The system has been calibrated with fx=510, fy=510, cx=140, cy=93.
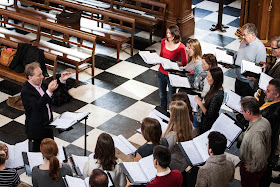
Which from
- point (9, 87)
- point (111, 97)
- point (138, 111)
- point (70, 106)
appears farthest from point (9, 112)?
point (138, 111)

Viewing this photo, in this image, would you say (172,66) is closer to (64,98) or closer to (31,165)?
(64,98)

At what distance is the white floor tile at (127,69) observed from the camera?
9.46m

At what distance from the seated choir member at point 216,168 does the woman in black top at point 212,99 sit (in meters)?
1.33

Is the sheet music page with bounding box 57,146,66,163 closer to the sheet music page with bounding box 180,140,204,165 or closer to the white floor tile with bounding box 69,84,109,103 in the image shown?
the sheet music page with bounding box 180,140,204,165

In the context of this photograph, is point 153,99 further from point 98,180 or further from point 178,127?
point 98,180

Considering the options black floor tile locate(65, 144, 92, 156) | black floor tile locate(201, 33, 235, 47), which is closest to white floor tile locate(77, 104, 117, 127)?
black floor tile locate(65, 144, 92, 156)

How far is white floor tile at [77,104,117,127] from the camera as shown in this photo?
26.2 ft

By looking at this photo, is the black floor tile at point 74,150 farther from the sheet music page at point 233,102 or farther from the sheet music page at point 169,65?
the sheet music page at point 233,102

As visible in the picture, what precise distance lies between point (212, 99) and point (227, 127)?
0.65m

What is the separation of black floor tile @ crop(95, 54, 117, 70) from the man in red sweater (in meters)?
5.07

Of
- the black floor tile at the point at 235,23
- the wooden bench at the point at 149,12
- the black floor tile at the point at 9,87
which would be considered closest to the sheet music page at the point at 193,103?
the black floor tile at the point at 9,87

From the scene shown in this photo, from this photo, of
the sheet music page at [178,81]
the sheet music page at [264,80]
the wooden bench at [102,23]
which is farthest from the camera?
the wooden bench at [102,23]

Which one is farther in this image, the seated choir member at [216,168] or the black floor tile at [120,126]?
the black floor tile at [120,126]

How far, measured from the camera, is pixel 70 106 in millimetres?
8438
